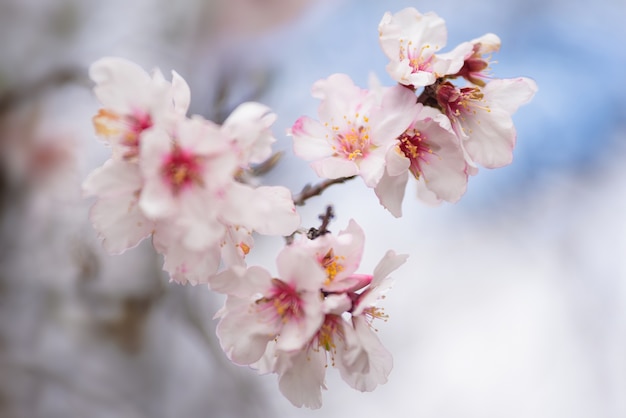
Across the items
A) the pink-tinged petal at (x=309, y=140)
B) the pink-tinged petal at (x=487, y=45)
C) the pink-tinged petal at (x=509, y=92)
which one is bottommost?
the pink-tinged petal at (x=309, y=140)

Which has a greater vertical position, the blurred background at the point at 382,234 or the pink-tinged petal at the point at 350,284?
the pink-tinged petal at the point at 350,284

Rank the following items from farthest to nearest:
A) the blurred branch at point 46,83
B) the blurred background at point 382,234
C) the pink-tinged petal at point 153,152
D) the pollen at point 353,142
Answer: the blurred background at point 382,234, the blurred branch at point 46,83, the pollen at point 353,142, the pink-tinged petal at point 153,152

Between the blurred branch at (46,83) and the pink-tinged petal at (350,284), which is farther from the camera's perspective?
the blurred branch at (46,83)

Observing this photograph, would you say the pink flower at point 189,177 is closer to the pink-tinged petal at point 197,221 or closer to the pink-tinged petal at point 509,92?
the pink-tinged petal at point 197,221

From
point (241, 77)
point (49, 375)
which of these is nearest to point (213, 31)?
point (241, 77)

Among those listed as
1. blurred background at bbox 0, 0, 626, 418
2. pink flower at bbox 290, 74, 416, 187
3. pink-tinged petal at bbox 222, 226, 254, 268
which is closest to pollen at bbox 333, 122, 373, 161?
pink flower at bbox 290, 74, 416, 187

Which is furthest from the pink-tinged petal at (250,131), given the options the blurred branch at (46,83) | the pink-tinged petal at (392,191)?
the blurred branch at (46,83)

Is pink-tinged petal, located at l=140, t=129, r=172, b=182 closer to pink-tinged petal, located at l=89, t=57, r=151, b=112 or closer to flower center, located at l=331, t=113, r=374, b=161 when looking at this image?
pink-tinged petal, located at l=89, t=57, r=151, b=112

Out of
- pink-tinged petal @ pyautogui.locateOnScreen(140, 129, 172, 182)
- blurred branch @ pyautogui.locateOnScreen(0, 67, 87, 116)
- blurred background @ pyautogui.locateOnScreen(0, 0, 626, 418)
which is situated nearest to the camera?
pink-tinged petal @ pyautogui.locateOnScreen(140, 129, 172, 182)
